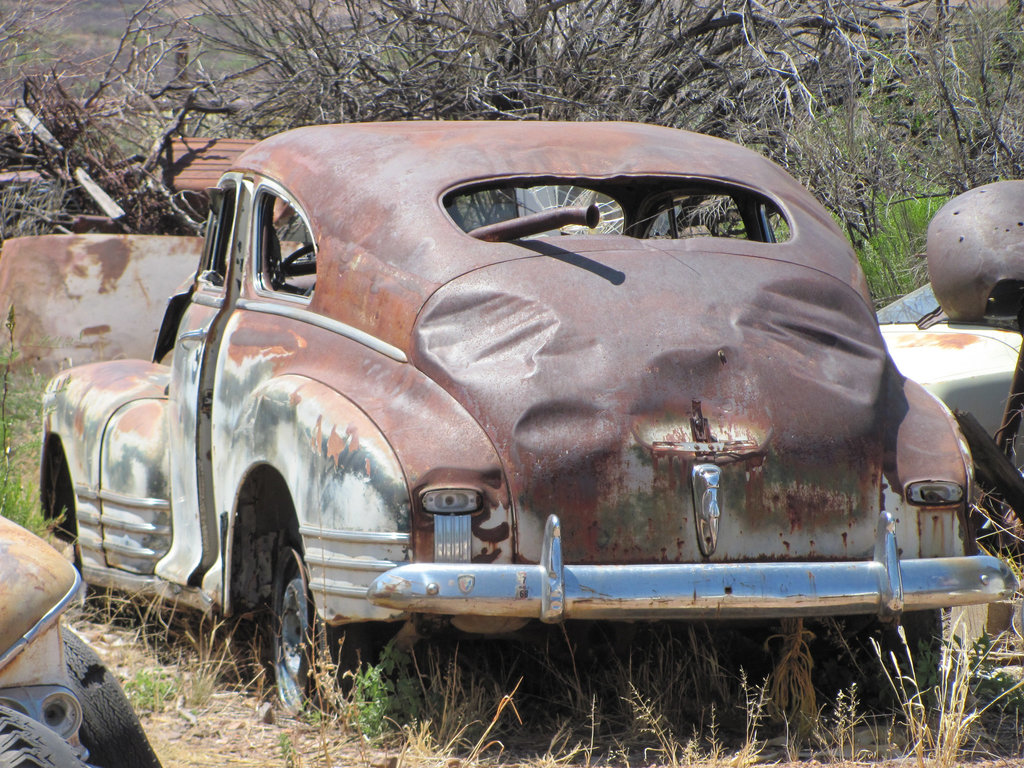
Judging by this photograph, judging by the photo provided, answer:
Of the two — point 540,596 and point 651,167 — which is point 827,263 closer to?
point 651,167

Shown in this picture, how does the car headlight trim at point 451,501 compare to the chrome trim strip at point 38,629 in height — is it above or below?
above

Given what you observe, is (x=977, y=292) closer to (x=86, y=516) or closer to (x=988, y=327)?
(x=988, y=327)

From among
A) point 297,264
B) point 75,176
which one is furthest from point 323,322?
point 75,176

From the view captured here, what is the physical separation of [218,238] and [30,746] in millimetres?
3119

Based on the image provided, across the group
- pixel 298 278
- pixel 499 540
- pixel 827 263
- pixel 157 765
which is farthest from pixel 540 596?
pixel 298 278

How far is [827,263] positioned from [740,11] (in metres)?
6.70

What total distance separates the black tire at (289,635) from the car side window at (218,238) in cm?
138

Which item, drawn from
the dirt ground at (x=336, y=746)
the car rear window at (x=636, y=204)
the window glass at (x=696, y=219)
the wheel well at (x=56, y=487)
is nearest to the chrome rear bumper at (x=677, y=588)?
the dirt ground at (x=336, y=746)

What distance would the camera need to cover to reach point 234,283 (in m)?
4.35

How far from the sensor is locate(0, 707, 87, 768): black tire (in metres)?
1.94

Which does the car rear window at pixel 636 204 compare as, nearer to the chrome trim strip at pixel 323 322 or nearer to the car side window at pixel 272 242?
the chrome trim strip at pixel 323 322

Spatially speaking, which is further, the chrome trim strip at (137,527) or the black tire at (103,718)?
the chrome trim strip at (137,527)

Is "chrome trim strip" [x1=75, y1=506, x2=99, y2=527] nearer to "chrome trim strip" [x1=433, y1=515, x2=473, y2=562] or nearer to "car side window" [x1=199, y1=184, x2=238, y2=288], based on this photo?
"car side window" [x1=199, y1=184, x2=238, y2=288]

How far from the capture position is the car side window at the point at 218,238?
469 centimetres
